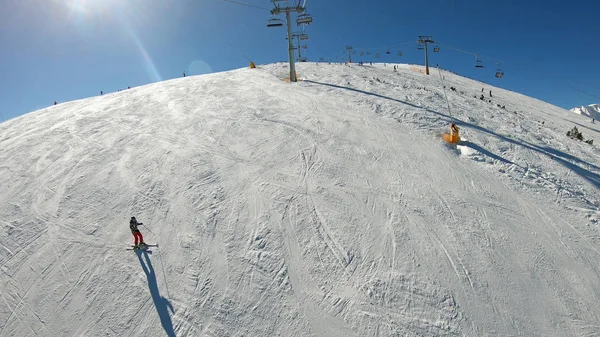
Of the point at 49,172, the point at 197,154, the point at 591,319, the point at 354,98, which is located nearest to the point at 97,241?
the point at 197,154

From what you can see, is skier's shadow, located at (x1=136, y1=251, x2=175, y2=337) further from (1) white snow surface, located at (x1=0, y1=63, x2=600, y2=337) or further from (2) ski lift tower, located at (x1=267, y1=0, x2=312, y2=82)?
(2) ski lift tower, located at (x1=267, y1=0, x2=312, y2=82)

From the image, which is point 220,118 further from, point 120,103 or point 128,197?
point 120,103

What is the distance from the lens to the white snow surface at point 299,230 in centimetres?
526

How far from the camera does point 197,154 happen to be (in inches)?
395

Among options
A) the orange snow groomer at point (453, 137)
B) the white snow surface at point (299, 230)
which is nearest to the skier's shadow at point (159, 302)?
the white snow surface at point (299, 230)

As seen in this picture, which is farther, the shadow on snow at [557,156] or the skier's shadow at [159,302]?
the shadow on snow at [557,156]

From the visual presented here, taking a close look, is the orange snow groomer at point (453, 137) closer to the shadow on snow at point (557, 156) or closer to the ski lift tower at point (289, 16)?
the shadow on snow at point (557, 156)

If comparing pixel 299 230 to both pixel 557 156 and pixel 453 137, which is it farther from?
pixel 557 156

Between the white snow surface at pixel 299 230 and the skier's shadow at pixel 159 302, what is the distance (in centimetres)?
3

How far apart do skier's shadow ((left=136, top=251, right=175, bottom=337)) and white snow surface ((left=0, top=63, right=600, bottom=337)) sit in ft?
0.09

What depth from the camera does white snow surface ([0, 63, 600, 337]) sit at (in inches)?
207

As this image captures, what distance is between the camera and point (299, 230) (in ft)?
22.2

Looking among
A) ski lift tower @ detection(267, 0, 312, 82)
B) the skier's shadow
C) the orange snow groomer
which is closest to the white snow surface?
the skier's shadow

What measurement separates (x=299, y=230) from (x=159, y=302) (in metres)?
3.25
